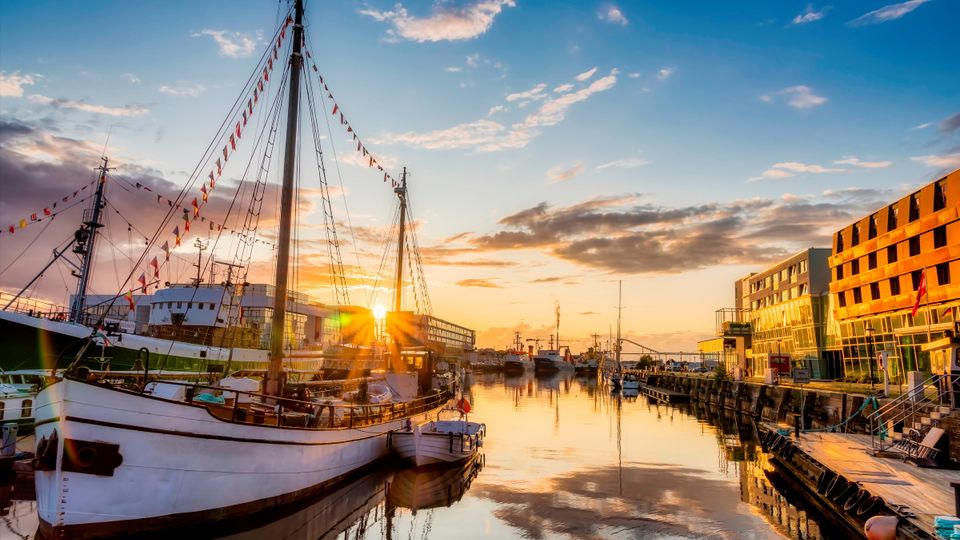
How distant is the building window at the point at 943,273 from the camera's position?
132 ft

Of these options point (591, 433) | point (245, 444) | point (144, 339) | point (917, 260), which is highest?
point (917, 260)

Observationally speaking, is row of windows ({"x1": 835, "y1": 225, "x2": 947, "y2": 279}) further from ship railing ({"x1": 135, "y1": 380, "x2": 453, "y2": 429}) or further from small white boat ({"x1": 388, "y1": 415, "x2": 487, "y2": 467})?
ship railing ({"x1": 135, "y1": 380, "x2": 453, "y2": 429})

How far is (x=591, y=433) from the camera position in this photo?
41344 mm

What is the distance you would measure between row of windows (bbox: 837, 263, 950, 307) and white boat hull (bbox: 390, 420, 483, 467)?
3086 centimetres

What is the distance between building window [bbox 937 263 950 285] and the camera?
1581 inches

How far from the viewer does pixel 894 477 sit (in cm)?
1792

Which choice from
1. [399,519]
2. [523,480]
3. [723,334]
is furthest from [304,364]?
[723,334]

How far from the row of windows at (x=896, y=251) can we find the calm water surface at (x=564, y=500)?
2012 centimetres

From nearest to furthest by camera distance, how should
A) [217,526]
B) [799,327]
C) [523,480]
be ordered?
[217,526]
[523,480]
[799,327]

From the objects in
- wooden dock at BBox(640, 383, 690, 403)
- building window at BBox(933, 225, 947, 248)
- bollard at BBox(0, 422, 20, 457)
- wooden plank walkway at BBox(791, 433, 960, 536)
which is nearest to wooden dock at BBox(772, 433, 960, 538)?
wooden plank walkway at BBox(791, 433, 960, 536)

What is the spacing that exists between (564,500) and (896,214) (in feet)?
134

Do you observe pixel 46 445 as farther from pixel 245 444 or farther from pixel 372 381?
pixel 372 381

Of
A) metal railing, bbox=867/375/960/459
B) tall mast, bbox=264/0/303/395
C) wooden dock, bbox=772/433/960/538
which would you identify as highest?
tall mast, bbox=264/0/303/395

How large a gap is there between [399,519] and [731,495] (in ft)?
41.9
